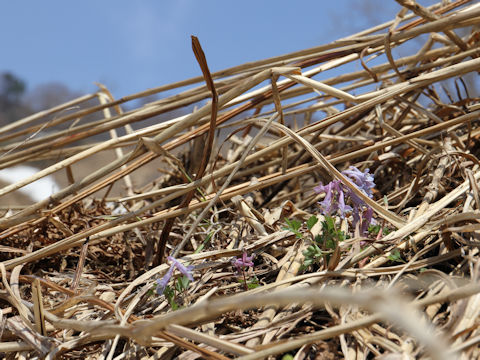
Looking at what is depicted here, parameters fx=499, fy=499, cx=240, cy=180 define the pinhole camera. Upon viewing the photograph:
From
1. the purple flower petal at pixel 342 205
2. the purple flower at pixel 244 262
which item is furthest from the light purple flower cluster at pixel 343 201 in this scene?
the purple flower at pixel 244 262

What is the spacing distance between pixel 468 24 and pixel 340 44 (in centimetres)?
26

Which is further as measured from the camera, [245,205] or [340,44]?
[340,44]

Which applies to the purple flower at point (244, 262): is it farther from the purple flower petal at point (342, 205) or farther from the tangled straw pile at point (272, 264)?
the purple flower petal at point (342, 205)

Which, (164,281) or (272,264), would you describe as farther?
(272,264)

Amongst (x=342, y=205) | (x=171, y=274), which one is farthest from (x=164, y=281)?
(x=342, y=205)

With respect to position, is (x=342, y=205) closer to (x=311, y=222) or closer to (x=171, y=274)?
(x=311, y=222)

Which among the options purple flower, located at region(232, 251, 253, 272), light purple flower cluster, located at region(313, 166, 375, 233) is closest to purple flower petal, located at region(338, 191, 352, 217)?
light purple flower cluster, located at region(313, 166, 375, 233)

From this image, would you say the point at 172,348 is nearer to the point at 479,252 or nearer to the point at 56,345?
the point at 56,345

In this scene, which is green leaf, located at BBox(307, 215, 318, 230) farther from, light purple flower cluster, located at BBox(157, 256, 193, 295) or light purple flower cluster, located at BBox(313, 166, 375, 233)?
light purple flower cluster, located at BBox(157, 256, 193, 295)

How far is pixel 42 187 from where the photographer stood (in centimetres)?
440

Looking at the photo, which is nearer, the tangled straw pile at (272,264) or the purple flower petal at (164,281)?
the tangled straw pile at (272,264)

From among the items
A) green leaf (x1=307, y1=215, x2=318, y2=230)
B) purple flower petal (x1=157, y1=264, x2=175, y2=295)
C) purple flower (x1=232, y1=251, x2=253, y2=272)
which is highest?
green leaf (x1=307, y1=215, x2=318, y2=230)

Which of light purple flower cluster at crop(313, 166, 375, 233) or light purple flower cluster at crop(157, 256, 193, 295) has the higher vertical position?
light purple flower cluster at crop(313, 166, 375, 233)

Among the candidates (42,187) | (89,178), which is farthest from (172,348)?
(42,187)
